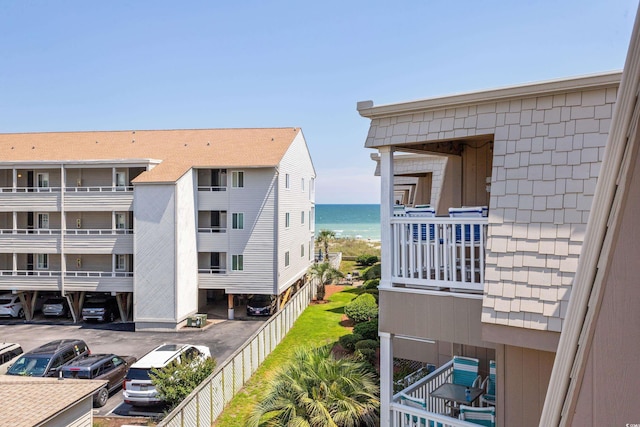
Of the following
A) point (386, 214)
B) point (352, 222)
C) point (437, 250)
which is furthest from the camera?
point (352, 222)

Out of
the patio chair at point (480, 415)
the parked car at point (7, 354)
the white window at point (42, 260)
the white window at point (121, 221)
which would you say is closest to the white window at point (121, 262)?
the white window at point (121, 221)

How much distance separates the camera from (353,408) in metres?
9.65

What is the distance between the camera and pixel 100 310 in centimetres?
2734

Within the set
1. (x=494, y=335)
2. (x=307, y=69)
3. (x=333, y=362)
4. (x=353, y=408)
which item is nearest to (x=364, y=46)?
(x=307, y=69)

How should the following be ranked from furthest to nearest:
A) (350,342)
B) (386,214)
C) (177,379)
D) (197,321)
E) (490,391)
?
(197,321), (350,342), (177,379), (490,391), (386,214)

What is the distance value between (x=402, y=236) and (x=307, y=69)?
1920 centimetres

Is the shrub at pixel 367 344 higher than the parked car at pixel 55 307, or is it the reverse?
the shrub at pixel 367 344

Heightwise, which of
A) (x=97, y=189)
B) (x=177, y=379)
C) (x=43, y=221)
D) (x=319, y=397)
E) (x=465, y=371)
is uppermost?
(x=97, y=189)

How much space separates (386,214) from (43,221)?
28790 millimetres

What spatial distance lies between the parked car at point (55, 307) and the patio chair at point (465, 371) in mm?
26573

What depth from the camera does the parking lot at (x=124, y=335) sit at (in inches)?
870

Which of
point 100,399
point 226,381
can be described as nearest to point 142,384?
point 100,399

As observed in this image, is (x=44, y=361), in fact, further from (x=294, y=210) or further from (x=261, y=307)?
(x=294, y=210)

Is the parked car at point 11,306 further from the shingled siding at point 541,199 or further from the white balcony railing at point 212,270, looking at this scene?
the shingled siding at point 541,199
